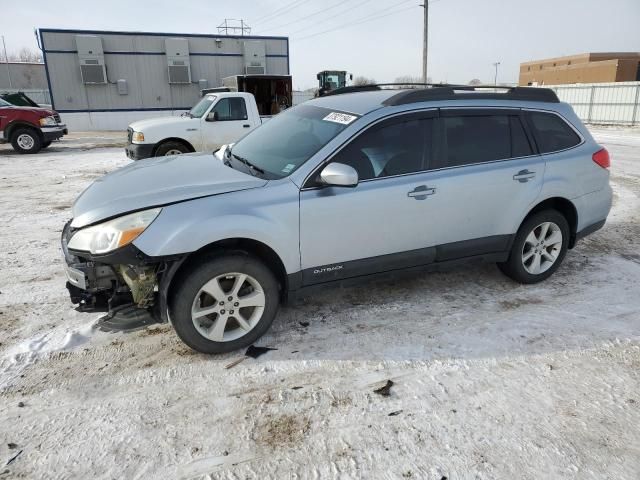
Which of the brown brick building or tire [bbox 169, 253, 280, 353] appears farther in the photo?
the brown brick building

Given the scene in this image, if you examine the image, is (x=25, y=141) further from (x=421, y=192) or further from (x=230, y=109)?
(x=421, y=192)

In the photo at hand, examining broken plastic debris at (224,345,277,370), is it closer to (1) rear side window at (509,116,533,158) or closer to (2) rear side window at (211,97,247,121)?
(1) rear side window at (509,116,533,158)

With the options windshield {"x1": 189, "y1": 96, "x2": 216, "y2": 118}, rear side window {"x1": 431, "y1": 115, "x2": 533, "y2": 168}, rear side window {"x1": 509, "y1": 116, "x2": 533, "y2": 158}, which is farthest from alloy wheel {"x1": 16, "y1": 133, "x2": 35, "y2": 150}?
rear side window {"x1": 509, "y1": 116, "x2": 533, "y2": 158}

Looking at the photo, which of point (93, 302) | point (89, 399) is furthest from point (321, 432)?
point (93, 302)

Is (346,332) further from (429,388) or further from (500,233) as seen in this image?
(500,233)

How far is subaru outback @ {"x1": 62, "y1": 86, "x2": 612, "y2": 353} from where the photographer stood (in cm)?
306

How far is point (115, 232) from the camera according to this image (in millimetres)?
2945

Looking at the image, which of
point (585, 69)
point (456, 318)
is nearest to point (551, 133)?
point (456, 318)

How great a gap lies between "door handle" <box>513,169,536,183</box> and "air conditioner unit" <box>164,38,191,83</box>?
24.9 meters

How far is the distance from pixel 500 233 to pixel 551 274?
0.92 meters

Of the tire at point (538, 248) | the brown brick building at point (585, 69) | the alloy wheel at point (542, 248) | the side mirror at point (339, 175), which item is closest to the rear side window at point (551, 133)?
the tire at point (538, 248)

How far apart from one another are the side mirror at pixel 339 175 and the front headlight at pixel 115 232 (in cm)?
114

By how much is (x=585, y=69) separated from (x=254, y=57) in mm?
36544

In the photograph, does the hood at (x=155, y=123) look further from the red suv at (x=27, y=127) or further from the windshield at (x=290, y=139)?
the windshield at (x=290, y=139)
